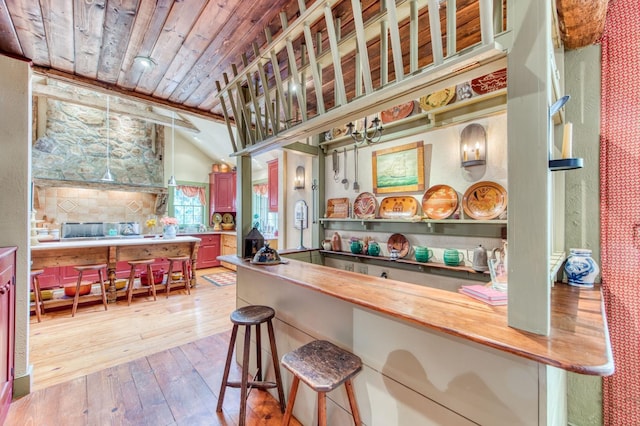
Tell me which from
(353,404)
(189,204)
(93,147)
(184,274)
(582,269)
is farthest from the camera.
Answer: (189,204)

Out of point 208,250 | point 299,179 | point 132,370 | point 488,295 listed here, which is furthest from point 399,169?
point 208,250

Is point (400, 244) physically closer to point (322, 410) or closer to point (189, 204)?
point (322, 410)

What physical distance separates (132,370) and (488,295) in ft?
9.49

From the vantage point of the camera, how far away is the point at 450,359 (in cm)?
105

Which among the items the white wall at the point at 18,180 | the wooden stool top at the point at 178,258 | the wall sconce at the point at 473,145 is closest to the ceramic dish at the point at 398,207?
the wall sconce at the point at 473,145

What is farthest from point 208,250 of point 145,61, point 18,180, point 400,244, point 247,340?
point 247,340

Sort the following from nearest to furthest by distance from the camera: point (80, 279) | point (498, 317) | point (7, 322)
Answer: point (498, 317) < point (7, 322) < point (80, 279)

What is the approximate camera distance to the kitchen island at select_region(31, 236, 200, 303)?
12.0ft

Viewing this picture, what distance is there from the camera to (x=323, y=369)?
4.12ft

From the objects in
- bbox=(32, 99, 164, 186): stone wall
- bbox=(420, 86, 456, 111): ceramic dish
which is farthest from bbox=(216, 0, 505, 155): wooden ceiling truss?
bbox=(32, 99, 164, 186): stone wall

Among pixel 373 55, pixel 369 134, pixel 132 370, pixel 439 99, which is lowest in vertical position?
pixel 132 370

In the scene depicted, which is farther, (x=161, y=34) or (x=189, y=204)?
(x=189, y=204)

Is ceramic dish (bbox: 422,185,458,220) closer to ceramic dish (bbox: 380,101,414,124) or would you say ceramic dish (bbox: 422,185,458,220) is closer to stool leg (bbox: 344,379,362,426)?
ceramic dish (bbox: 380,101,414,124)

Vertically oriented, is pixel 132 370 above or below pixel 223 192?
below
